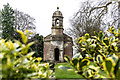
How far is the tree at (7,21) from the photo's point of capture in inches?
966

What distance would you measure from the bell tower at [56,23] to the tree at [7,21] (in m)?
10.8

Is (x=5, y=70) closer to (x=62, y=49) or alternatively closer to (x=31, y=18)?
(x=62, y=49)

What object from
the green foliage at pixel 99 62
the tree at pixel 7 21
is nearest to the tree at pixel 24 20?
the tree at pixel 7 21

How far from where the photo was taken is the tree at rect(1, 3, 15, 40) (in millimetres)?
24547

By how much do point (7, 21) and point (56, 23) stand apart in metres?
12.1

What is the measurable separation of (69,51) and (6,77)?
58.4 ft

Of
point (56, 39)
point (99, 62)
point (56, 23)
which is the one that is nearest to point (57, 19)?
point (56, 23)

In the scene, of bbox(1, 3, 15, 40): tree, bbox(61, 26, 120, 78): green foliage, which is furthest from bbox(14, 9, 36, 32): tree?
bbox(61, 26, 120, 78): green foliage

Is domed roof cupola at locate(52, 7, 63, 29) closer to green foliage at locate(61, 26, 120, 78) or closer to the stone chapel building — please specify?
the stone chapel building

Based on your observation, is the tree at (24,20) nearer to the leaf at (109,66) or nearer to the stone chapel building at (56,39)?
the stone chapel building at (56,39)

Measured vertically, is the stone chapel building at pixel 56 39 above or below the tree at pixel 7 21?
below

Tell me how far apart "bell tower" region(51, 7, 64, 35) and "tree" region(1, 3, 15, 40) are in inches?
424

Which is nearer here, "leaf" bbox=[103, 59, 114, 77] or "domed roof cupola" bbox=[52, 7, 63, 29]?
"leaf" bbox=[103, 59, 114, 77]

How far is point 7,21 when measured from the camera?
25.0 meters
